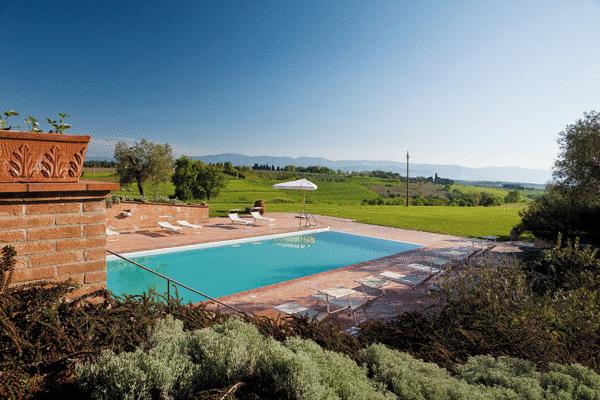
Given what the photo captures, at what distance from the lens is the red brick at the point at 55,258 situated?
2.22 metres

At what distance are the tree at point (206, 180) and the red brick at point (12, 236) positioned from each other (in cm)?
2534

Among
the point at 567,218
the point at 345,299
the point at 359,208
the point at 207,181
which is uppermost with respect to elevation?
the point at 207,181

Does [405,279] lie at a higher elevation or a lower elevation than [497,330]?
lower

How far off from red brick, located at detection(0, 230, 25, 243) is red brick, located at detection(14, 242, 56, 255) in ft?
0.13

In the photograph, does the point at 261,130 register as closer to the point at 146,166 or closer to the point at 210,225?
the point at 146,166

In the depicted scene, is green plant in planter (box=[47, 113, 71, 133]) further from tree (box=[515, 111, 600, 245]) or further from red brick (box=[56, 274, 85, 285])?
tree (box=[515, 111, 600, 245])

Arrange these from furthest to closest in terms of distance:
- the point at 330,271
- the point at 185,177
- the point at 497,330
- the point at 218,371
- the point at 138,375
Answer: the point at 185,177 < the point at 330,271 < the point at 497,330 < the point at 218,371 < the point at 138,375

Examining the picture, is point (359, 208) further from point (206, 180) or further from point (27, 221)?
Answer: point (27, 221)

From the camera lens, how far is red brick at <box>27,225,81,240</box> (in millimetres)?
2213

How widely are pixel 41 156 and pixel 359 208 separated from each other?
29.5m

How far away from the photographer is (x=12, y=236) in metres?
2.13

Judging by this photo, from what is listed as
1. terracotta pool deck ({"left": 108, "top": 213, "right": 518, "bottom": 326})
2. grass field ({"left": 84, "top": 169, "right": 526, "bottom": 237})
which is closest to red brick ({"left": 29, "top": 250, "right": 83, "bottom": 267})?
terracotta pool deck ({"left": 108, "top": 213, "right": 518, "bottom": 326})

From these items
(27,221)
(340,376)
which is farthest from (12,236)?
(340,376)

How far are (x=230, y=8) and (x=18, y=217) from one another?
18153mm
